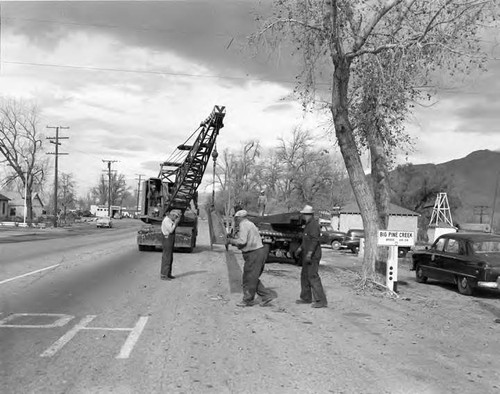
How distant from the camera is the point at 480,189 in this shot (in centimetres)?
16638

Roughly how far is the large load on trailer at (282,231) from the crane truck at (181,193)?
470 cm

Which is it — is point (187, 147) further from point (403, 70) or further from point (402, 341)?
point (402, 341)

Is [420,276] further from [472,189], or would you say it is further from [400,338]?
[472,189]

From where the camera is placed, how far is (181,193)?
25766 millimetres

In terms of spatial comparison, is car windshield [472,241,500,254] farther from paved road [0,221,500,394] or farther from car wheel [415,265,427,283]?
car wheel [415,265,427,283]

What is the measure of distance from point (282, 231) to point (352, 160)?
680 centimetres

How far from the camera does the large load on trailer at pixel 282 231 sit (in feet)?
63.8

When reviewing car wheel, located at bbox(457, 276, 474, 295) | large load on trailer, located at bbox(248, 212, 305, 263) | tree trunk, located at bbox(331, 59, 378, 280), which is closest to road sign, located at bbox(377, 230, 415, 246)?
tree trunk, located at bbox(331, 59, 378, 280)

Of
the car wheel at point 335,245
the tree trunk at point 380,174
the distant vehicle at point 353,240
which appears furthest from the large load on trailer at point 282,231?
the car wheel at point 335,245

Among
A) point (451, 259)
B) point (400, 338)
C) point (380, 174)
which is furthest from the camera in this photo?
point (380, 174)

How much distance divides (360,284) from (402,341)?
541 cm

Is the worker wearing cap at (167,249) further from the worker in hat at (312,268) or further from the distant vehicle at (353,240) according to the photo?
the distant vehicle at (353,240)

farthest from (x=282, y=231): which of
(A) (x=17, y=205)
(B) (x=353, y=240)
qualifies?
(A) (x=17, y=205)

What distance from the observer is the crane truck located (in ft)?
77.6
